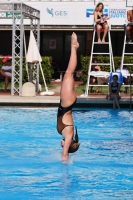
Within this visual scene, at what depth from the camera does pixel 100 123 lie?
1620 cm

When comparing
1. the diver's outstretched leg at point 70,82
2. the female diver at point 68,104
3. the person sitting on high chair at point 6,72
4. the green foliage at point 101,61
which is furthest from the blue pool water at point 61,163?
the green foliage at point 101,61

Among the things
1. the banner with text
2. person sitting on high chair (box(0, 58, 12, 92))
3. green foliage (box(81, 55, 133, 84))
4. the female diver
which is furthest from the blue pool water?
the banner with text

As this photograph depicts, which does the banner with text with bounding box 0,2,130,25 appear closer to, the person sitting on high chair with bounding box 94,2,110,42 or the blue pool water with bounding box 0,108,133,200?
the person sitting on high chair with bounding box 94,2,110,42

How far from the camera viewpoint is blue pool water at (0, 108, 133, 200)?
8.91 meters

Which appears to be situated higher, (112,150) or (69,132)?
(69,132)

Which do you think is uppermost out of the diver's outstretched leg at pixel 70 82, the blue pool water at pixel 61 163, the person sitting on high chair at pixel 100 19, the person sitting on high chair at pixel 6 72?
the person sitting on high chair at pixel 100 19

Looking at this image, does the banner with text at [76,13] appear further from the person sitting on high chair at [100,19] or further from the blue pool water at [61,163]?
the blue pool water at [61,163]

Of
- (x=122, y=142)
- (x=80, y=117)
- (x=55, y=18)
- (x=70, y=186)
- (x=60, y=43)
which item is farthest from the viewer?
(x=60, y=43)

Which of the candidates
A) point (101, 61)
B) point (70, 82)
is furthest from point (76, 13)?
point (70, 82)

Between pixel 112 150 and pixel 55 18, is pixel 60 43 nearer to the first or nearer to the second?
pixel 55 18

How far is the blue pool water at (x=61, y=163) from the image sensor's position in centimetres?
891

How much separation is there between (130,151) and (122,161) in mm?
1065

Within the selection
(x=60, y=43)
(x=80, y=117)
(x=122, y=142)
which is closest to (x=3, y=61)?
(x=60, y=43)

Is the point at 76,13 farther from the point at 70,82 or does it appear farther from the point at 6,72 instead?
the point at 70,82
